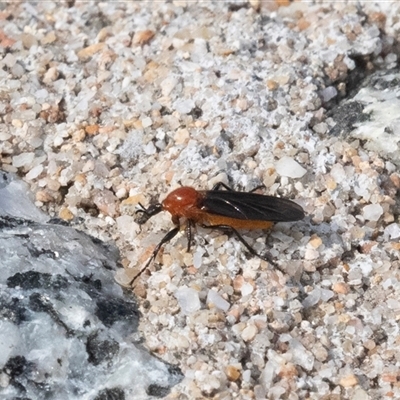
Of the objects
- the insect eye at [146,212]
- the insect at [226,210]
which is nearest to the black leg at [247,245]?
the insect at [226,210]

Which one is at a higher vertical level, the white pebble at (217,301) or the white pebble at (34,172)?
the white pebble at (34,172)

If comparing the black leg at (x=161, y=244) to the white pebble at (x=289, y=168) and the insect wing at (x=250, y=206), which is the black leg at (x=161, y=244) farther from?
the white pebble at (x=289, y=168)

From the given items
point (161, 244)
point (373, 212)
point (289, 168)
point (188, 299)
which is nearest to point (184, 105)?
point (289, 168)

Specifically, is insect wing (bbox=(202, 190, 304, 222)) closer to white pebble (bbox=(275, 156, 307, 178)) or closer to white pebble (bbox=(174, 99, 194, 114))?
white pebble (bbox=(275, 156, 307, 178))

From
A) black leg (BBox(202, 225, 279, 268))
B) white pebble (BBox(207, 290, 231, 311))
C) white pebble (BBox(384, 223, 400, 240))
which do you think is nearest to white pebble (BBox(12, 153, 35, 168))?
black leg (BBox(202, 225, 279, 268))

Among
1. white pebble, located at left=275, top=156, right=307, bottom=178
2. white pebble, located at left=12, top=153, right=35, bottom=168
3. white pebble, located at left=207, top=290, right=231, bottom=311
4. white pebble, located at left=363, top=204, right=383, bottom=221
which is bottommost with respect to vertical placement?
white pebble, located at left=207, top=290, right=231, bottom=311

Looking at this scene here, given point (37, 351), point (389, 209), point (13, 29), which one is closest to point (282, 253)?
point (389, 209)
